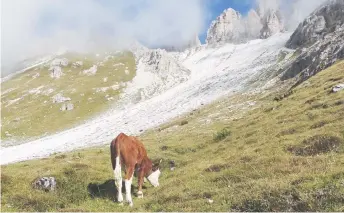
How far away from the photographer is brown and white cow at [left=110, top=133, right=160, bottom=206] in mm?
19406

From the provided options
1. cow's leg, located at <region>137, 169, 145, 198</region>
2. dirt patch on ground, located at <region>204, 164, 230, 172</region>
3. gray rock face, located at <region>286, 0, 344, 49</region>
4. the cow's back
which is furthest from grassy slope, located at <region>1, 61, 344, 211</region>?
gray rock face, located at <region>286, 0, 344, 49</region>

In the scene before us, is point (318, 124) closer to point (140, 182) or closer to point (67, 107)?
point (140, 182)

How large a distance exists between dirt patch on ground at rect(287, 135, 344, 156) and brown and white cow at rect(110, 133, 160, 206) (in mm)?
8875

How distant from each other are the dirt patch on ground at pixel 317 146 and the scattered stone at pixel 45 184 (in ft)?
48.5

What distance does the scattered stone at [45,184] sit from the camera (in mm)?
22913

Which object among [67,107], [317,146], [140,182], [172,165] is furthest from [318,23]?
[140,182]

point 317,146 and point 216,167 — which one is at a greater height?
point 317,146

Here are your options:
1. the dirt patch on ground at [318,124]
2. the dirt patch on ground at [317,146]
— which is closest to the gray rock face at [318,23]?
the dirt patch on ground at [318,124]

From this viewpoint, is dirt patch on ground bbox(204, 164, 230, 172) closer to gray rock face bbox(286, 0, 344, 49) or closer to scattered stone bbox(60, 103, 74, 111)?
gray rock face bbox(286, 0, 344, 49)

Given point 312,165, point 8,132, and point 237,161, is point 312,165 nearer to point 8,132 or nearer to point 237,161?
point 237,161

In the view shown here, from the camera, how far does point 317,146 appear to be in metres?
23.3

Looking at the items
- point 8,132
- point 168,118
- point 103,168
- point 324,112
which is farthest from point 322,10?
point 103,168

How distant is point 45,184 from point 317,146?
1663cm

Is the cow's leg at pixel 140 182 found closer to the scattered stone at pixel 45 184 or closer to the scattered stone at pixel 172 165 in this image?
the scattered stone at pixel 45 184
